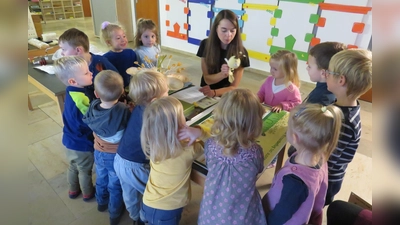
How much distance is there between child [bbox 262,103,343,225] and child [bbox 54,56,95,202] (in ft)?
3.49

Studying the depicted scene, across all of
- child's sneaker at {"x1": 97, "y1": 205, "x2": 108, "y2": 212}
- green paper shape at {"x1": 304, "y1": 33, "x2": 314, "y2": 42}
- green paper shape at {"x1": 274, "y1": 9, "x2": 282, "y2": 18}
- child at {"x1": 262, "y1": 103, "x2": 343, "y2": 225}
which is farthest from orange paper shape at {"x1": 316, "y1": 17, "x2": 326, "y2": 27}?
child's sneaker at {"x1": 97, "y1": 205, "x2": 108, "y2": 212}

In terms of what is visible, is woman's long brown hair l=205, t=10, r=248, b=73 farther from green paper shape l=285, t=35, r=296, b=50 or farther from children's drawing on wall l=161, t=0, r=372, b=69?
green paper shape l=285, t=35, r=296, b=50

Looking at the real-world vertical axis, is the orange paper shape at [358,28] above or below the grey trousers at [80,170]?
above

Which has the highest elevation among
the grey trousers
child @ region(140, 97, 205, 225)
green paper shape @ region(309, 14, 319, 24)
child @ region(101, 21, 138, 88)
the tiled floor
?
green paper shape @ region(309, 14, 319, 24)

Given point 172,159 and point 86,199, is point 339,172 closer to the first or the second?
point 172,159

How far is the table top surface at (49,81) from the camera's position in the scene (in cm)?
159

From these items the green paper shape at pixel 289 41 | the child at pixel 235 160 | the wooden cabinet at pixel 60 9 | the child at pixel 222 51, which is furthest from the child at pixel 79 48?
A: the wooden cabinet at pixel 60 9

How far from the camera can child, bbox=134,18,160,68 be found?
192 centimetres

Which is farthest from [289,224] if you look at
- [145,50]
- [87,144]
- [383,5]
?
[145,50]

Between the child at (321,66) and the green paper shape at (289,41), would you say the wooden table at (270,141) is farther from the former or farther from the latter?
the green paper shape at (289,41)

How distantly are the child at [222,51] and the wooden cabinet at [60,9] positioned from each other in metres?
8.39

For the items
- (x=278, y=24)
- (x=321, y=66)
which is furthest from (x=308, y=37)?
(x=321, y=66)

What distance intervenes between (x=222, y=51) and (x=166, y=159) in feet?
3.82

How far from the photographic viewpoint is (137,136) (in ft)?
3.96
